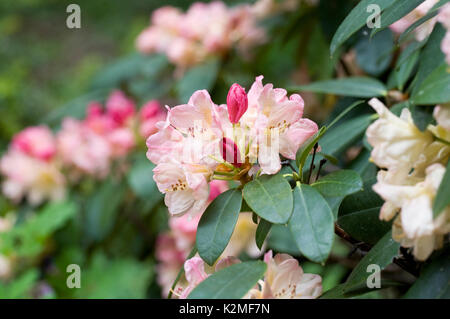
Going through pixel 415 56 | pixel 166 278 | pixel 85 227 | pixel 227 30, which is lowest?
pixel 166 278

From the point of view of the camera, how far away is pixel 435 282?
1.34 feet

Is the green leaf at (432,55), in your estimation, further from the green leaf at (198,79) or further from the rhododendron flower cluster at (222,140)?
the green leaf at (198,79)

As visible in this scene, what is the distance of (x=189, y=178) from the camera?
479 millimetres

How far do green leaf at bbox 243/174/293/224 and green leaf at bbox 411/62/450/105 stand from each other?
5.1 inches

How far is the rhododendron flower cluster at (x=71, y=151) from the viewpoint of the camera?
1.31m

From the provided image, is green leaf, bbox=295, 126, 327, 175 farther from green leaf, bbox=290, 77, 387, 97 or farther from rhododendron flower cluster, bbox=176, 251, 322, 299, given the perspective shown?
green leaf, bbox=290, 77, 387, 97

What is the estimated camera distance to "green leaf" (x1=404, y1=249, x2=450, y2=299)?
0.40m

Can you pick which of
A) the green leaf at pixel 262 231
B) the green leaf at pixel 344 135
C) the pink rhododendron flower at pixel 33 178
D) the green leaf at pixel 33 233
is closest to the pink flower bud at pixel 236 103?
the green leaf at pixel 262 231

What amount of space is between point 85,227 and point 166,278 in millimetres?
305

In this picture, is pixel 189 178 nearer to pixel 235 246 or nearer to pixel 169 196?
pixel 169 196

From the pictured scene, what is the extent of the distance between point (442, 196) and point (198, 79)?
913 millimetres

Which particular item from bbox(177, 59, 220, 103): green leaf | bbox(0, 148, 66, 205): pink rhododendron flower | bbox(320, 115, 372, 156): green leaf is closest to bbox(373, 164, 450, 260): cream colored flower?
bbox(320, 115, 372, 156): green leaf

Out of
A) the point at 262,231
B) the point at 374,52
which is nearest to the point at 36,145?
the point at 374,52
